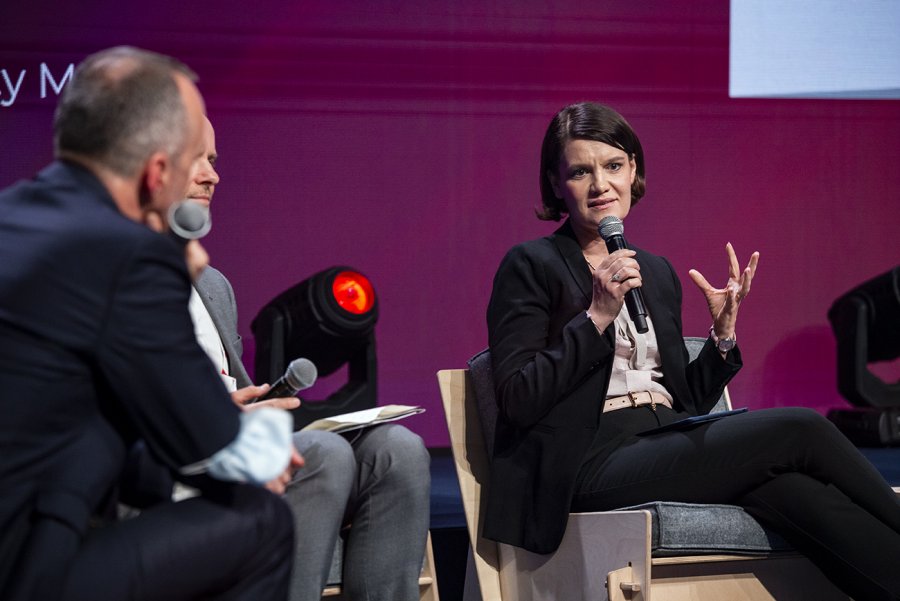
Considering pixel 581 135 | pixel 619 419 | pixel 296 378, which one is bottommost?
pixel 619 419

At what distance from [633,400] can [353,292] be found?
4.85 ft

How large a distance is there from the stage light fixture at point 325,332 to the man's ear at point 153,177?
218 centimetres

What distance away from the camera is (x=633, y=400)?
2.40 meters

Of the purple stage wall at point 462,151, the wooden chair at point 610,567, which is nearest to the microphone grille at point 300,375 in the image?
the wooden chair at point 610,567

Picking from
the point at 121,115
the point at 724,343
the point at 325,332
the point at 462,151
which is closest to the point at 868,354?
the point at 462,151

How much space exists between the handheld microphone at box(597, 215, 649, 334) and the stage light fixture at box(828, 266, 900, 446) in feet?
7.85

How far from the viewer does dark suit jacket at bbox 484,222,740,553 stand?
7.29 feet

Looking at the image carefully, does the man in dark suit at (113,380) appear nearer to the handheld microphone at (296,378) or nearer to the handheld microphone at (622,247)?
the handheld microphone at (296,378)

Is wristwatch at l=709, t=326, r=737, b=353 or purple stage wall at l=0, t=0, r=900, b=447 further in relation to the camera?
purple stage wall at l=0, t=0, r=900, b=447

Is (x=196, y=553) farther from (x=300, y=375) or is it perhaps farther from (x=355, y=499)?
(x=355, y=499)

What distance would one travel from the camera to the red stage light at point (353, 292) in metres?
3.61

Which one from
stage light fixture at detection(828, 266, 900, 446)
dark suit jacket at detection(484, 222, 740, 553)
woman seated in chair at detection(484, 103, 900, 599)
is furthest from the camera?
stage light fixture at detection(828, 266, 900, 446)

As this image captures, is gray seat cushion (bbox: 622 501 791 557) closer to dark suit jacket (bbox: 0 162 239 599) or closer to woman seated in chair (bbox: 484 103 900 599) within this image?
woman seated in chair (bbox: 484 103 900 599)

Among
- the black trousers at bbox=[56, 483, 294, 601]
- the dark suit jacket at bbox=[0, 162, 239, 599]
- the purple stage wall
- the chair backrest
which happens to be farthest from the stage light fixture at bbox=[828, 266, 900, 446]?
the dark suit jacket at bbox=[0, 162, 239, 599]
